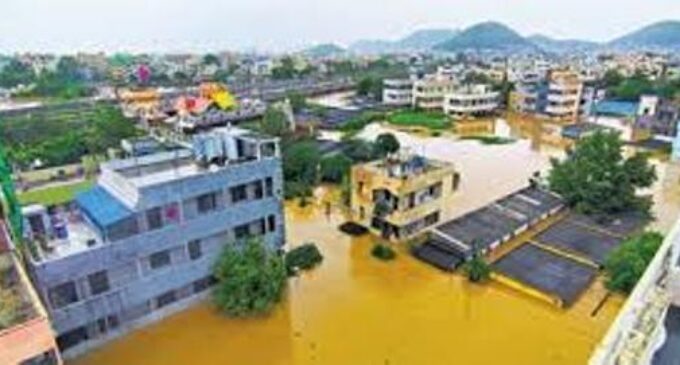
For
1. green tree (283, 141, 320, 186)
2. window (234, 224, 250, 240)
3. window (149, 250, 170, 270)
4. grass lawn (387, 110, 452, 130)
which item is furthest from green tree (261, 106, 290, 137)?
window (149, 250, 170, 270)

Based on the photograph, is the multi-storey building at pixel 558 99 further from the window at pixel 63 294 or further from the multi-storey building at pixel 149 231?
the window at pixel 63 294

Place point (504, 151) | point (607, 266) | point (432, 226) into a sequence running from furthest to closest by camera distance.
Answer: point (504, 151)
point (432, 226)
point (607, 266)

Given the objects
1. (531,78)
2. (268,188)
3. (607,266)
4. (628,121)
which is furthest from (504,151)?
(531,78)

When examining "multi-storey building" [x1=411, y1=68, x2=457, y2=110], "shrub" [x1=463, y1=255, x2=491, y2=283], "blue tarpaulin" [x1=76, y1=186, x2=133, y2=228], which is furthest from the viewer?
"multi-storey building" [x1=411, y1=68, x2=457, y2=110]

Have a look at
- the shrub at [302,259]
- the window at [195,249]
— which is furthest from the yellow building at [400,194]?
the window at [195,249]

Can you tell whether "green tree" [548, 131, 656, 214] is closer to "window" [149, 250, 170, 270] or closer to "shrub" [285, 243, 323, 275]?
"shrub" [285, 243, 323, 275]

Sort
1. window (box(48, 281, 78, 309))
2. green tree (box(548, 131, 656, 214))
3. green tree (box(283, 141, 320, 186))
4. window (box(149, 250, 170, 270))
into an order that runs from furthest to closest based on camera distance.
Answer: green tree (box(283, 141, 320, 186)) → green tree (box(548, 131, 656, 214)) → window (box(149, 250, 170, 270)) → window (box(48, 281, 78, 309))

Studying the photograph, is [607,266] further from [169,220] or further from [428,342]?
[169,220]
